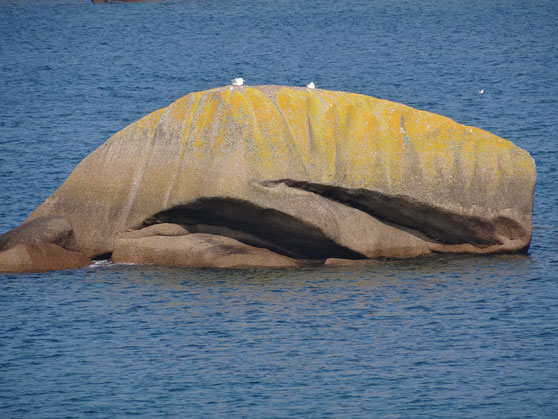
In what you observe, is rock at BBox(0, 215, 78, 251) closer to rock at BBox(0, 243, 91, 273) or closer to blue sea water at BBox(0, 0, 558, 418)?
rock at BBox(0, 243, 91, 273)

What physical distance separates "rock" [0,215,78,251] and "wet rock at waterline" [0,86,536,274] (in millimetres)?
511

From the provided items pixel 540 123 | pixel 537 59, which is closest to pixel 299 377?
pixel 540 123

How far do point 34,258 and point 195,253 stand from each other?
4805mm

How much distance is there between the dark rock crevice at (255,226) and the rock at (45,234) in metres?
A: 2.32

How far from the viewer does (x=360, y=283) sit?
1237 inches

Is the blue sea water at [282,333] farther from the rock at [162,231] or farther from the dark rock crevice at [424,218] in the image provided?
the rock at [162,231]

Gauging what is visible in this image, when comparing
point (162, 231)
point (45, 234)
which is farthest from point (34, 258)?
point (162, 231)

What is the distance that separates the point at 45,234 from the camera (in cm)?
3353

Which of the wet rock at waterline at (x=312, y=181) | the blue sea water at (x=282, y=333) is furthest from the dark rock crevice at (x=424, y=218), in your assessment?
the blue sea water at (x=282, y=333)

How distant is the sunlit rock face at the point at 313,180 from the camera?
32.6 meters

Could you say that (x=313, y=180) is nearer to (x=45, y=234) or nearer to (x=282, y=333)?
(x=282, y=333)

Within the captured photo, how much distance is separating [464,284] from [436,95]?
36.9 metres

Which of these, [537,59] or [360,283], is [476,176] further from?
[537,59]

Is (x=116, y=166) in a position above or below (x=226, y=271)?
above
